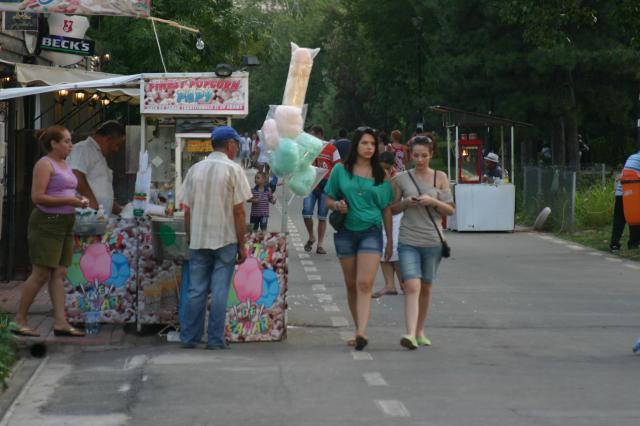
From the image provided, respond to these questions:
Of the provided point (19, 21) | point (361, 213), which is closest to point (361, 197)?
point (361, 213)

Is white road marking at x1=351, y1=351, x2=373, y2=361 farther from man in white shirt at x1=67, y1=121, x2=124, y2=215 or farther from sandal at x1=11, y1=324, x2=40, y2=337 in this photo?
man in white shirt at x1=67, y1=121, x2=124, y2=215

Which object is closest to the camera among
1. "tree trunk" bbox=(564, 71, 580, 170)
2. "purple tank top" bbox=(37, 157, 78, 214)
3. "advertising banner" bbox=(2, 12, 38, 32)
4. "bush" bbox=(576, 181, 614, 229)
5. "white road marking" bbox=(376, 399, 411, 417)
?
"white road marking" bbox=(376, 399, 411, 417)

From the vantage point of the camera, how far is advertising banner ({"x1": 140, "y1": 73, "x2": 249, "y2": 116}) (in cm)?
1645

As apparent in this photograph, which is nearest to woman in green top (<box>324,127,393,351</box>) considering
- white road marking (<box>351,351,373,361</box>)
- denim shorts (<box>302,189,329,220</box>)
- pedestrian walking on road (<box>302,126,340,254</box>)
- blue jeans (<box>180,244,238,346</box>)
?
white road marking (<box>351,351,373,361</box>)

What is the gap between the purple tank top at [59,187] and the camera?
431 inches

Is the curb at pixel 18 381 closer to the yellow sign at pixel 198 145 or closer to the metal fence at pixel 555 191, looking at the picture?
the yellow sign at pixel 198 145

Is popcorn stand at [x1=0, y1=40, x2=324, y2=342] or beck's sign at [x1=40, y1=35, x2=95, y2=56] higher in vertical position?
beck's sign at [x1=40, y1=35, x2=95, y2=56]

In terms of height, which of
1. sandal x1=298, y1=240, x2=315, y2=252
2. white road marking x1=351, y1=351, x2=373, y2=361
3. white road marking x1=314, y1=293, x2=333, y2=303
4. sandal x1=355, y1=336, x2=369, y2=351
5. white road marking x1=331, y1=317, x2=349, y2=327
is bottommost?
white road marking x1=351, y1=351, x2=373, y2=361

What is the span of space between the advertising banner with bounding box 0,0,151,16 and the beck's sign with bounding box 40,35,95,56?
5230 mm

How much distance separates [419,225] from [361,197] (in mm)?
536

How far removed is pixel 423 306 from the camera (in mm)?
10836

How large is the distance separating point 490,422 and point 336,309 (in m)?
5.77

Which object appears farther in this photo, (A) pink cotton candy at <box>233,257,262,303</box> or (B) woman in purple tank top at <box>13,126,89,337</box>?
(A) pink cotton candy at <box>233,257,262,303</box>

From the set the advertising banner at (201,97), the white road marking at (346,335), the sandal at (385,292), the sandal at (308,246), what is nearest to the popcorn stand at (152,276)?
the white road marking at (346,335)
